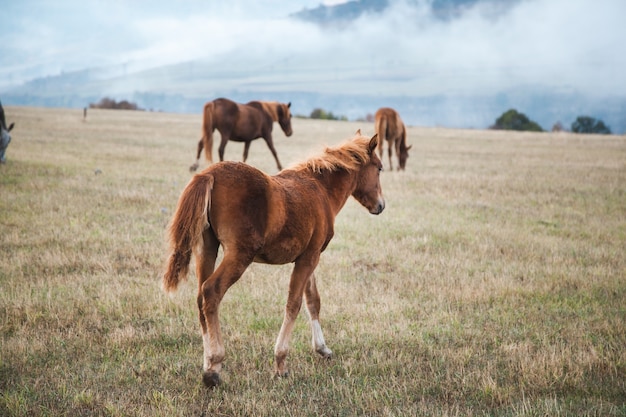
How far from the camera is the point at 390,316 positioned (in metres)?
6.21

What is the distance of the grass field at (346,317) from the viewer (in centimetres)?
428

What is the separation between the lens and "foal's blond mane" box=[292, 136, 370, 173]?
5.14 meters

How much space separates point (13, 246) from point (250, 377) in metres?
5.61

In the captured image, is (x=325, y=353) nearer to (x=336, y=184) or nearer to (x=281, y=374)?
(x=281, y=374)

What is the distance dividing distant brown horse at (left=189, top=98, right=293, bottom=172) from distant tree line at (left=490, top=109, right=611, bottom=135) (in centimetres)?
7248

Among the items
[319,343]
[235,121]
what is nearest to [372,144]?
[319,343]

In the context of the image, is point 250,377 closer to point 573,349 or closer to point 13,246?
point 573,349

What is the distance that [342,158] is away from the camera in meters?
5.29

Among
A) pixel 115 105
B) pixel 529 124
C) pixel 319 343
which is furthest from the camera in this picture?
pixel 115 105

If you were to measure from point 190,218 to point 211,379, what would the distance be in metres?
1.35

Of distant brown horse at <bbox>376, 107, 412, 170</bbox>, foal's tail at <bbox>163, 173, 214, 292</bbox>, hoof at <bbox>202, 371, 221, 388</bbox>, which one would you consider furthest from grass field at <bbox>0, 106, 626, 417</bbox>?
distant brown horse at <bbox>376, 107, 412, 170</bbox>

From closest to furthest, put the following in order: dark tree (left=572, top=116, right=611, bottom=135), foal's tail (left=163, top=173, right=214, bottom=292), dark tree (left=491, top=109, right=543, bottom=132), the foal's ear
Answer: foal's tail (left=163, top=173, right=214, bottom=292) < the foal's ear < dark tree (left=491, top=109, right=543, bottom=132) < dark tree (left=572, top=116, right=611, bottom=135)

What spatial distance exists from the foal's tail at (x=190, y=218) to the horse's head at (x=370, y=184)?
1.91 meters

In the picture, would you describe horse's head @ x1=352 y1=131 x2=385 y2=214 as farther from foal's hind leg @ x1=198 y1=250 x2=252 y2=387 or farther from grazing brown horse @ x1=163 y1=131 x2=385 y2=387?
foal's hind leg @ x1=198 y1=250 x2=252 y2=387
